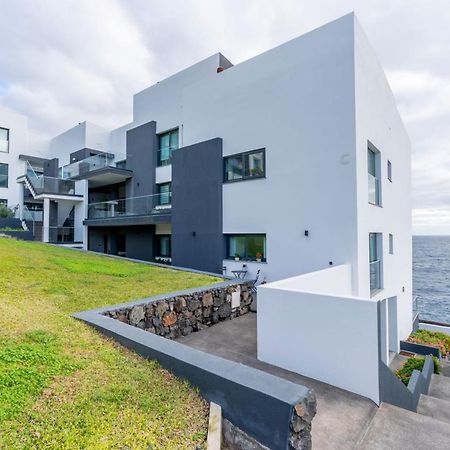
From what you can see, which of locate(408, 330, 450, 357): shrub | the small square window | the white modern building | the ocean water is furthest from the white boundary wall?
the ocean water

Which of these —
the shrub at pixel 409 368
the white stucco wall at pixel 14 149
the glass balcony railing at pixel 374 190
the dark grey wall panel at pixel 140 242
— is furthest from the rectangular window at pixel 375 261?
the white stucco wall at pixel 14 149

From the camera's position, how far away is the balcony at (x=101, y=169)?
19641 millimetres

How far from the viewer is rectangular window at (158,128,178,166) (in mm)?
17814

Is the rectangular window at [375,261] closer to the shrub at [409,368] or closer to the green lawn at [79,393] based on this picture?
the shrub at [409,368]

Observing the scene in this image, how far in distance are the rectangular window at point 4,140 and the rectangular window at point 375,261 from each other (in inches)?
1252

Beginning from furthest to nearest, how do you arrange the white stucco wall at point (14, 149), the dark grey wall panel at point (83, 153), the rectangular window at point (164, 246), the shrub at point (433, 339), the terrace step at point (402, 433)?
the white stucco wall at point (14, 149) < the dark grey wall panel at point (83, 153) < the rectangular window at point (164, 246) < the shrub at point (433, 339) < the terrace step at point (402, 433)

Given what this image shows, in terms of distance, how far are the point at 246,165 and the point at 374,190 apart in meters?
4.76

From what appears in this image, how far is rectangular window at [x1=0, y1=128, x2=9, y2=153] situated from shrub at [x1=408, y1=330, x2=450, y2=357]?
34632 millimetres

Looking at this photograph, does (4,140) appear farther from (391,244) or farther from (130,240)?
(391,244)

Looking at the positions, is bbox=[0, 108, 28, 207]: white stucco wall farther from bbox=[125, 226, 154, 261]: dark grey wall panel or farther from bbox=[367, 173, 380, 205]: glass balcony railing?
bbox=[367, 173, 380, 205]: glass balcony railing

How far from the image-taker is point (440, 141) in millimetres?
Result: 21891

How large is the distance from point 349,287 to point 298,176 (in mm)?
3902

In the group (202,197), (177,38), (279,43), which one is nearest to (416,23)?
(279,43)

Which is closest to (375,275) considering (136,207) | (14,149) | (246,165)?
(246,165)
